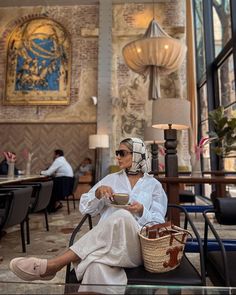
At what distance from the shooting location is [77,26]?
27.5 ft

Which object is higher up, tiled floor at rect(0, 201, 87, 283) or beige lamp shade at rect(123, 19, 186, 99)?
beige lamp shade at rect(123, 19, 186, 99)

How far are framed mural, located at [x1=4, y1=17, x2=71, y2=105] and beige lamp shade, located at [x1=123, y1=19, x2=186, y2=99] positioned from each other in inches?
143

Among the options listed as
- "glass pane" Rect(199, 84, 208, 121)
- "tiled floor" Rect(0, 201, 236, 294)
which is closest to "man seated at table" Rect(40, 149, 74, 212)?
"tiled floor" Rect(0, 201, 236, 294)

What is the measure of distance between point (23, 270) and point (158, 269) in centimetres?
71

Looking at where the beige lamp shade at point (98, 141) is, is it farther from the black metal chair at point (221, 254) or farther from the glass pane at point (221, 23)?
the black metal chair at point (221, 254)

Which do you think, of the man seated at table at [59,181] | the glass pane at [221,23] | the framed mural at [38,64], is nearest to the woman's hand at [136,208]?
the man seated at table at [59,181]

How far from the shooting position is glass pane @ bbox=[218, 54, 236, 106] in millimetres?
5020

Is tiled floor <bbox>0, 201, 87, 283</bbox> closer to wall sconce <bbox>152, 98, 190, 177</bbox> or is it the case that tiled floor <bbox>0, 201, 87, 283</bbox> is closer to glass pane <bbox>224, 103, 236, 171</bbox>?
wall sconce <bbox>152, 98, 190, 177</bbox>

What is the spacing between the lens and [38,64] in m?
8.24

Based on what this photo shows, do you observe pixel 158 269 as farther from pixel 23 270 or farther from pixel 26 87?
pixel 26 87

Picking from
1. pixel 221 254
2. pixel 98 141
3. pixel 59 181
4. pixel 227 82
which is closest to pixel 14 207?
pixel 221 254

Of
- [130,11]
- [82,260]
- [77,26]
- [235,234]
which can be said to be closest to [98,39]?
[77,26]

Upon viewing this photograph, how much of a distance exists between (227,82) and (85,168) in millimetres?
4426

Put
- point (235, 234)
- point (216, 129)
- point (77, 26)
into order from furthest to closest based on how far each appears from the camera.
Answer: point (77, 26)
point (216, 129)
point (235, 234)
